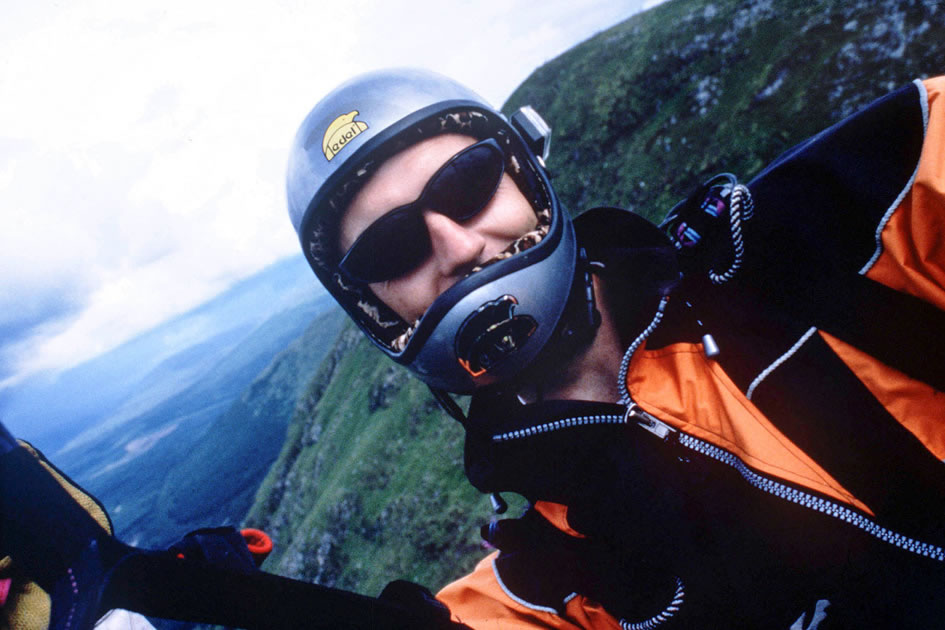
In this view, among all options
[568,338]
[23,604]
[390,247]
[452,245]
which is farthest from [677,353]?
[23,604]

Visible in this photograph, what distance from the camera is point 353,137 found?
2.73 meters

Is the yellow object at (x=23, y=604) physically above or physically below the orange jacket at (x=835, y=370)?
above

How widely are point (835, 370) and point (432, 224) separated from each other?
2285mm

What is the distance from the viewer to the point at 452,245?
8.09 ft

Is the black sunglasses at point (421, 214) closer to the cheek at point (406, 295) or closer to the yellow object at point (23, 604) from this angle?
the cheek at point (406, 295)

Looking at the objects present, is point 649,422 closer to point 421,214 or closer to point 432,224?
point 432,224

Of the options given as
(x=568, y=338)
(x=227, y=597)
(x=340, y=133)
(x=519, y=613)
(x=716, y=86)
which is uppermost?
(x=340, y=133)

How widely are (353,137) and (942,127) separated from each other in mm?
3103

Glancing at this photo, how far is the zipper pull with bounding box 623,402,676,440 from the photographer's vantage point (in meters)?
2.09

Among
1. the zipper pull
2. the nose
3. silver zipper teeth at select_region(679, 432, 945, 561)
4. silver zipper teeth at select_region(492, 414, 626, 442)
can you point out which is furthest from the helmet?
silver zipper teeth at select_region(679, 432, 945, 561)

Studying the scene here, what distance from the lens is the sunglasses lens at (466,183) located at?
2.53 m

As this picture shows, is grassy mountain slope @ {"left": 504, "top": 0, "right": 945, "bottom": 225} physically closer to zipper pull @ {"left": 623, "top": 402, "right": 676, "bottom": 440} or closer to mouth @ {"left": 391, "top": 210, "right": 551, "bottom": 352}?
mouth @ {"left": 391, "top": 210, "right": 551, "bottom": 352}

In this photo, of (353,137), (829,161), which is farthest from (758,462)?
(353,137)

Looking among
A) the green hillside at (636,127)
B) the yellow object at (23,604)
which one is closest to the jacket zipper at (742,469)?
the yellow object at (23,604)
